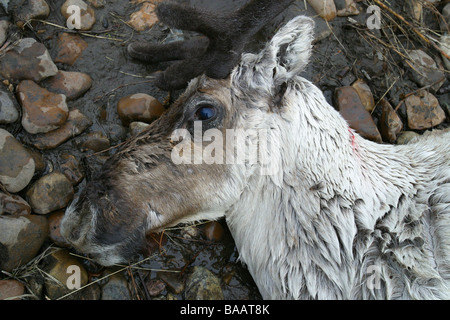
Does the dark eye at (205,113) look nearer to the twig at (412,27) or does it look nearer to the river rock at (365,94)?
the river rock at (365,94)

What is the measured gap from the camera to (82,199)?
3.36 metres

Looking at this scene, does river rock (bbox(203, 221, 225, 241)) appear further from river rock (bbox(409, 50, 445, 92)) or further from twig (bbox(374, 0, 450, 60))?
twig (bbox(374, 0, 450, 60))

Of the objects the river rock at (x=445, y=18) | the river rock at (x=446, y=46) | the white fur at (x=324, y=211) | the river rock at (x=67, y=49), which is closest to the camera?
the white fur at (x=324, y=211)

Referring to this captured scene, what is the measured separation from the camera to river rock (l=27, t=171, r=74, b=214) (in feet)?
13.0

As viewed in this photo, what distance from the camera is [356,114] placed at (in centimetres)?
480

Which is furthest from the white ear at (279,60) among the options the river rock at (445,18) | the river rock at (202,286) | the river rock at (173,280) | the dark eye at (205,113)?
the river rock at (445,18)

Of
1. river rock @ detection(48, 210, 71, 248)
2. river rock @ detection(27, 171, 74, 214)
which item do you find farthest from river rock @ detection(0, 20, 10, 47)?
river rock @ detection(48, 210, 71, 248)

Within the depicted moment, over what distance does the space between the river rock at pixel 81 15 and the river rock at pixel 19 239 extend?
217cm

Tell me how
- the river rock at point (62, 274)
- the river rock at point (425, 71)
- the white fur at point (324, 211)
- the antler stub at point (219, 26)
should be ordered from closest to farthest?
1. the antler stub at point (219, 26)
2. the white fur at point (324, 211)
3. the river rock at point (62, 274)
4. the river rock at point (425, 71)

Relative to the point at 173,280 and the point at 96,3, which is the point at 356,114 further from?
the point at 96,3

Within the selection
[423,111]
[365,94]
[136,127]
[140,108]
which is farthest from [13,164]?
[423,111]

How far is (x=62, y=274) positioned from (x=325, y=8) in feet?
13.6

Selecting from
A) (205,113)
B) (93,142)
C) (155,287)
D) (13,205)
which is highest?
(205,113)

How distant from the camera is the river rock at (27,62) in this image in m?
4.25
